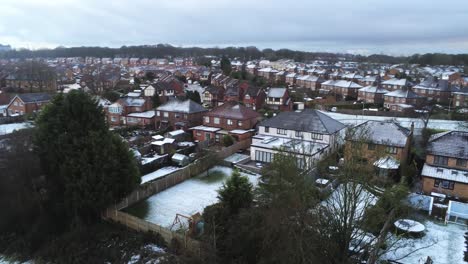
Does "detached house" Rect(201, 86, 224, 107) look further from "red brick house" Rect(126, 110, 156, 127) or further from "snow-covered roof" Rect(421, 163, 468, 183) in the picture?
"snow-covered roof" Rect(421, 163, 468, 183)

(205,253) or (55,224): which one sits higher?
(205,253)

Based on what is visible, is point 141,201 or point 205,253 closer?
point 205,253

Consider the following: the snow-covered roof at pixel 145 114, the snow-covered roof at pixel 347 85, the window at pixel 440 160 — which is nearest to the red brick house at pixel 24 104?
the snow-covered roof at pixel 145 114

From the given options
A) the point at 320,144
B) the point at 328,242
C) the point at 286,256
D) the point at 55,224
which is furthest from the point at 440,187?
the point at 55,224

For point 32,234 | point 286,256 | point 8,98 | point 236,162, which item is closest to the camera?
point 286,256

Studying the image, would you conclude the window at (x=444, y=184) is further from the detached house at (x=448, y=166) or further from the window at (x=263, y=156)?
the window at (x=263, y=156)

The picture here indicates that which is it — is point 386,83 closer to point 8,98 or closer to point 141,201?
point 141,201
